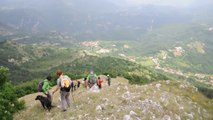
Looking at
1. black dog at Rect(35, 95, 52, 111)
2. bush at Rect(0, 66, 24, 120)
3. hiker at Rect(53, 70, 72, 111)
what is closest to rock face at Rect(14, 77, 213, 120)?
black dog at Rect(35, 95, 52, 111)

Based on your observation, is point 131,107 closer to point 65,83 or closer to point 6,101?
point 65,83

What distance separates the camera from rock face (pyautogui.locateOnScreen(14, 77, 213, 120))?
35406 millimetres

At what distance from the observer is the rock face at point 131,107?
35.4m

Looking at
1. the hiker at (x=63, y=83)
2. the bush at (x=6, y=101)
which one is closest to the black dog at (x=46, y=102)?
the hiker at (x=63, y=83)

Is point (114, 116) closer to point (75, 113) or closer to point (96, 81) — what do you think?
point (75, 113)

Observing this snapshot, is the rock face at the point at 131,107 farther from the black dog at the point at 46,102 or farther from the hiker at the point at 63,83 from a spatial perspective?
the hiker at the point at 63,83

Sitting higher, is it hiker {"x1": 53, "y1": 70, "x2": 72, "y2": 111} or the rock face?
hiker {"x1": 53, "y1": 70, "x2": 72, "y2": 111}

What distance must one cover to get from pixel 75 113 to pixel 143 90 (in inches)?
495

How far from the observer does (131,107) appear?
37.1 meters

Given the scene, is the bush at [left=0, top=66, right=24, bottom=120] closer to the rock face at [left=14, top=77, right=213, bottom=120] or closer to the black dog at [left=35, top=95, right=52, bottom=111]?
the rock face at [left=14, top=77, right=213, bottom=120]

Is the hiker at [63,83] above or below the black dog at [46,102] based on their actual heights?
above

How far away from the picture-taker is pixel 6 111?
38.4 m

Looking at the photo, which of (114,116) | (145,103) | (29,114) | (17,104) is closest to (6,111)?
(29,114)

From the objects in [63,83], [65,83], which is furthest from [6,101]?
[65,83]
